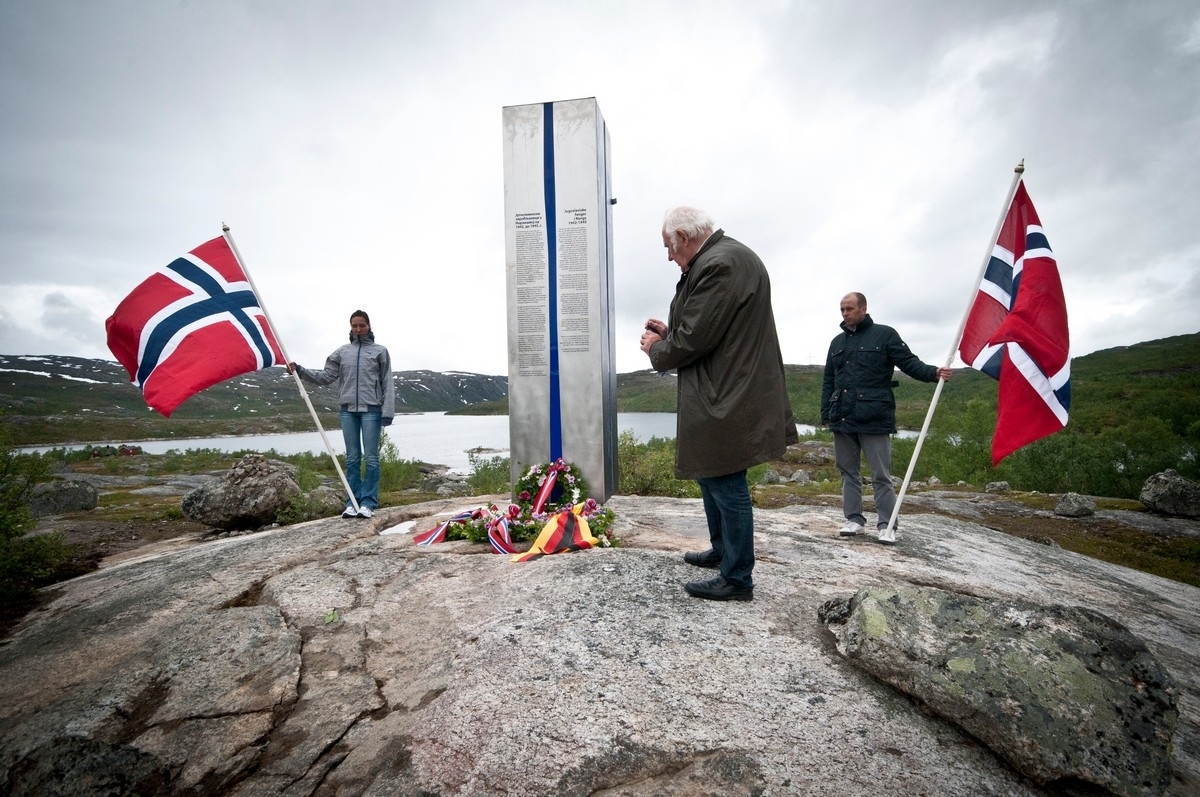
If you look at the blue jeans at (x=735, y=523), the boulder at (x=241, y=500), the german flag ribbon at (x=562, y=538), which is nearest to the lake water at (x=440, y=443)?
the boulder at (x=241, y=500)

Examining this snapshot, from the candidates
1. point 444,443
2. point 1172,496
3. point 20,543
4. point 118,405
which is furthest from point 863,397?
point 118,405

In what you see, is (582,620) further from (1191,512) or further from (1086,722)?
(1191,512)

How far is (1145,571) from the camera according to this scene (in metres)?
6.07

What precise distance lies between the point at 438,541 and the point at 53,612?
2950 mm

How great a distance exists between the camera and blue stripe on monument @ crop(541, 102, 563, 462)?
677 cm

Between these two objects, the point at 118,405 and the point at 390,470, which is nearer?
the point at 390,470

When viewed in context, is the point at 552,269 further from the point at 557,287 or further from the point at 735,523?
the point at 735,523

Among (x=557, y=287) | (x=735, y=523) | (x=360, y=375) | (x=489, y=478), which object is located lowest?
(x=489, y=478)

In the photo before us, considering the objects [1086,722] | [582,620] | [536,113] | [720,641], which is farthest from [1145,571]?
[536,113]

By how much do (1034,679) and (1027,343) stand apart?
3.69m

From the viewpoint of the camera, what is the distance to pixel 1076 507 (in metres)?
8.55

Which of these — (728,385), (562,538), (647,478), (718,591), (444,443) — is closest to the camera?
(728,385)

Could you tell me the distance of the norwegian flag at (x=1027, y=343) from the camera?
4871 mm

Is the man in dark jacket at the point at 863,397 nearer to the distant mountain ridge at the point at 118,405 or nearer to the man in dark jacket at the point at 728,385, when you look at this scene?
the man in dark jacket at the point at 728,385
